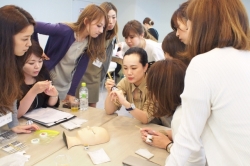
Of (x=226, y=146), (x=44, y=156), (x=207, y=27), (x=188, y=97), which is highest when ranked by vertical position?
(x=207, y=27)

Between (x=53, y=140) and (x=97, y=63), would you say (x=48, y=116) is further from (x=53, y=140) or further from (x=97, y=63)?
(x=97, y=63)

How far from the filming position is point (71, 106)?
6.10 feet

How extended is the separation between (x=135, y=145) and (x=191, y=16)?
0.80 m

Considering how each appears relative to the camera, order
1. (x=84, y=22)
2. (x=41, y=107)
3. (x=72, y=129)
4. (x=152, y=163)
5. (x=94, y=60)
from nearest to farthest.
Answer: (x=152, y=163), (x=72, y=129), (x=41, y=107), (x=84, y=22), (x=94, y=60)

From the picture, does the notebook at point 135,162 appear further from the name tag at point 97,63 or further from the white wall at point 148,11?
the white wall at point 148,11

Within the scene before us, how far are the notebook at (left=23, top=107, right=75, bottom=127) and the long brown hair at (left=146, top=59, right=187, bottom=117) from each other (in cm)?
71

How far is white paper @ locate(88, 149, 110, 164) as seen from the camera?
118 centimetres

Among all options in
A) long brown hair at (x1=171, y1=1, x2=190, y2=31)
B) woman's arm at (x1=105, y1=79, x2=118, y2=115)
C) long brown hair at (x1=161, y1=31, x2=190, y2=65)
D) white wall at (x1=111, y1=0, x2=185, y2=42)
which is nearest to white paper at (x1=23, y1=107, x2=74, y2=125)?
woman's arm at (x1=105, y1=79, x2=118, y2=115)

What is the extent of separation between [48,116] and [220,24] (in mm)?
1295

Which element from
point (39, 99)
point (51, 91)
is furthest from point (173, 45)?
point (39, 99)

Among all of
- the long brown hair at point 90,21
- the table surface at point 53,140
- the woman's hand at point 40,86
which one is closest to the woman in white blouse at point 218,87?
the table surface at point 53,140

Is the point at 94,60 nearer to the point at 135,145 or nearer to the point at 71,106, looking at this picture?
the point at 71,106

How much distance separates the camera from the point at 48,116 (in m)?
1.66

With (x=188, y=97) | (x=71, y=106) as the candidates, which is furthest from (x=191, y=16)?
(x=71, y=106)
